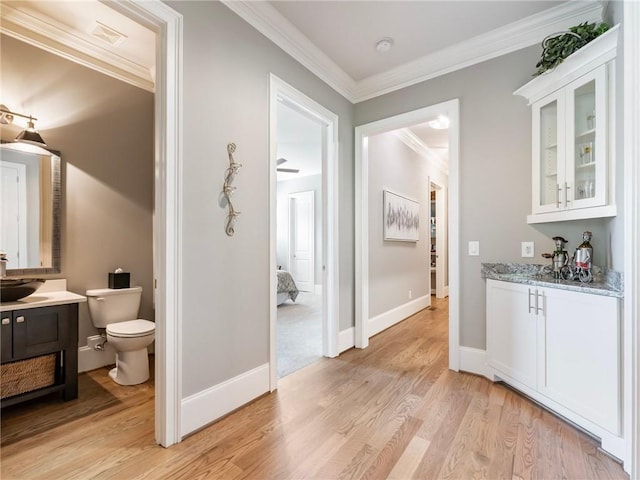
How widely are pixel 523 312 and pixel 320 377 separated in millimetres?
1644

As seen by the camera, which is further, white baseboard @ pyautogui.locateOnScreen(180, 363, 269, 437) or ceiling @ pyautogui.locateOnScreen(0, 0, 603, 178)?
ceiling @ pyautogui.locateOnScreen(0, 0, 603, 178)

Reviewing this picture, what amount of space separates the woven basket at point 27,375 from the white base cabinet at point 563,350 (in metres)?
3.29

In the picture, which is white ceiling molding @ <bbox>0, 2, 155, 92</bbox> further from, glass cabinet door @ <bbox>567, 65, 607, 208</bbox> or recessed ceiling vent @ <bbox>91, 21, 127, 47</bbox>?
glass cabinet door @ <bbox>567, 65, 607, 208</bbox>

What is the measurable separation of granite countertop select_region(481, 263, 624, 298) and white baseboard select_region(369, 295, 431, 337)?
1.57m

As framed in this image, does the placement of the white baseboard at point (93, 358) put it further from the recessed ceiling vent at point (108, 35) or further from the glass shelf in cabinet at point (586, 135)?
the glass shelf in cabinet at point (586, 135)

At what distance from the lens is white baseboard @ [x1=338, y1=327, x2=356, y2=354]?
3.07 m

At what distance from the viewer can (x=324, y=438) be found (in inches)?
66.3

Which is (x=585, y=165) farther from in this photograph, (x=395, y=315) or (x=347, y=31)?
(x=395, y=315)

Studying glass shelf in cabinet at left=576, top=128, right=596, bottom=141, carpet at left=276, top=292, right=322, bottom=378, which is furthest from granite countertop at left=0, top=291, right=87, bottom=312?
glass shelf in cabinet at left=576, top=128, right=596, bottom=141

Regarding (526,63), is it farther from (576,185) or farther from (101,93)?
(101,93)

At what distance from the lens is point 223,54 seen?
77.0 inches

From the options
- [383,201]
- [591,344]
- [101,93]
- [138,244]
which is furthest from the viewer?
[383,201]

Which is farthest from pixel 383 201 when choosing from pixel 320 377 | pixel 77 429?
pixel 77 429

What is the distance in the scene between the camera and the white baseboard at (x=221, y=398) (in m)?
1.72
